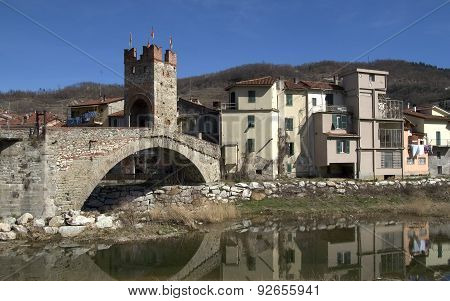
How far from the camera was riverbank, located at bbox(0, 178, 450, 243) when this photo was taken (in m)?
25.6

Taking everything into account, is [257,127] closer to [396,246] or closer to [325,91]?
[325,91]

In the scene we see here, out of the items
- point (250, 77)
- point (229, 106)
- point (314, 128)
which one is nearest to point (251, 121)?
point (229, 106)

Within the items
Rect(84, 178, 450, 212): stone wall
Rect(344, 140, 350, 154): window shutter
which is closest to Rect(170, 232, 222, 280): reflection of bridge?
Rect(84, 178, 450, 212): stone wall

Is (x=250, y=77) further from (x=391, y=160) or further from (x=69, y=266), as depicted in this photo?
(x=69, y=266)

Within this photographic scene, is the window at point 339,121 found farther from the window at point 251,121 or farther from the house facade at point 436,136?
the house facade at point 436,136

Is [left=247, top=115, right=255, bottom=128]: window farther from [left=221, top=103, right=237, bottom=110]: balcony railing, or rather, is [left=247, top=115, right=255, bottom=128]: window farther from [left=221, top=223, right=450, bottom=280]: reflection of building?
[left=221, top=223, right=450, bottom=280]: reflection of building

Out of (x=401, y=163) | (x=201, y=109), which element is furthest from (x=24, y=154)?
(x=401, y=163)

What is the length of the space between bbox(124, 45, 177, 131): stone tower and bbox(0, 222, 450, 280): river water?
13.7 meters

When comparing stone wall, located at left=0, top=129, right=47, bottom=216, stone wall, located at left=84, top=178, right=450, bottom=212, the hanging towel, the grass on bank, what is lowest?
the grass on bank

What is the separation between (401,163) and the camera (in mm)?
45781

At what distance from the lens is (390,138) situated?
45.9 m

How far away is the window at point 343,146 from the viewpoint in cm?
4319

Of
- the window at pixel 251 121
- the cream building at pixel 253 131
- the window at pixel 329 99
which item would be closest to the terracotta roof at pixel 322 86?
the window at pixel 329 99

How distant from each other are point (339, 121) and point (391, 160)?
23.4 ft
